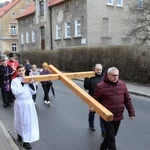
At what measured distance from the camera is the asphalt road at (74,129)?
6.30m

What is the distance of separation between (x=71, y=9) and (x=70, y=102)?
24.6 metres

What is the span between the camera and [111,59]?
20250 millimetres

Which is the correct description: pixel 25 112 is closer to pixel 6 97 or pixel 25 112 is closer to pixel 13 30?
pixel 6 97

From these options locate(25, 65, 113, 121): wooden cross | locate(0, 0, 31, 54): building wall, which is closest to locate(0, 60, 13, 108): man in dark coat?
locate(25, 65, 113, 121): wooden cross

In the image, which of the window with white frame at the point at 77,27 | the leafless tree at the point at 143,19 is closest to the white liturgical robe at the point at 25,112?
the leafless tree at the point at 143,19

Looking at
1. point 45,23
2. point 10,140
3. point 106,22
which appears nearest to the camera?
point 10,140

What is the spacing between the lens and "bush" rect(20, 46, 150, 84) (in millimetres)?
17281

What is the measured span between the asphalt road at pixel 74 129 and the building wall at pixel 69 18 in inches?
870

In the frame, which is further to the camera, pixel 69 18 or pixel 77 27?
pixel 69 18

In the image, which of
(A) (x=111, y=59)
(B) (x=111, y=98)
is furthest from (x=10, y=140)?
(A) (x=111, y=59)

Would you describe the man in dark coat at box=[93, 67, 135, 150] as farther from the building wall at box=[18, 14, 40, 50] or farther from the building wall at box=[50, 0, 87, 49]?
the building wall at box=[18, 14, 40, 50]

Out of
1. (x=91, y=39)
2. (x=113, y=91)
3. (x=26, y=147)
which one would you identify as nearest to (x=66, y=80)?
(x=113, y=91)

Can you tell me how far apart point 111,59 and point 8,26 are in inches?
2069

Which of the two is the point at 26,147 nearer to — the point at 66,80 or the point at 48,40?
the point at 66,80
